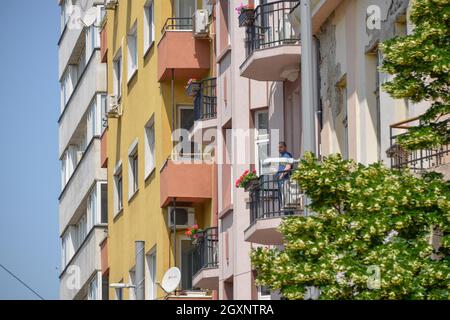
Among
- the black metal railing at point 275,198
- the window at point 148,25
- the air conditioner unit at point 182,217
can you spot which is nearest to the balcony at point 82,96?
the window at point 148,25

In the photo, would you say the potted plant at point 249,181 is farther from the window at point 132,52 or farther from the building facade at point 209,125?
the window at point 132,52

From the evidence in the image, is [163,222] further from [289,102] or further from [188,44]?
[289,102]

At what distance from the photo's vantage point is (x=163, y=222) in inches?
1848

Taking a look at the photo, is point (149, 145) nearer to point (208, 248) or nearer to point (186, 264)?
point (186, 264)

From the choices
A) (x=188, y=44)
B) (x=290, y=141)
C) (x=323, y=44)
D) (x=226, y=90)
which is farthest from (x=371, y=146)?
(x=188, y=44)

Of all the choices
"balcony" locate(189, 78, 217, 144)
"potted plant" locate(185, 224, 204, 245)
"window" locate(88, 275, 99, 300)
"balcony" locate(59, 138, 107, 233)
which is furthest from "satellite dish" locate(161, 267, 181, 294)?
"balcony" locate(59, 138, 107, 233)

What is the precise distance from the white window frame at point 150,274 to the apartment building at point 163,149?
0.08ft

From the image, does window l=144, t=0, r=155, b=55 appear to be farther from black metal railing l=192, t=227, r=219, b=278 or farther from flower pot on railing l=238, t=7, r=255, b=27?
flower pot on railing l=238, t=7, r=255, b=27

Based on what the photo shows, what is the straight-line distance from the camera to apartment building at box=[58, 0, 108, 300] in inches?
2334

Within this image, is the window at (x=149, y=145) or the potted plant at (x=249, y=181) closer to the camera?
the potted plant at (x=249, y=181)

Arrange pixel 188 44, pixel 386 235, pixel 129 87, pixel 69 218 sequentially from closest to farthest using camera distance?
pixel 386 235 → pixel 188 44 → pixel 129 87 → pixel 69 218

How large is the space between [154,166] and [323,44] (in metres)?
13.7

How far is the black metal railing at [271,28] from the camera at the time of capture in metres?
37.2
